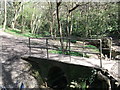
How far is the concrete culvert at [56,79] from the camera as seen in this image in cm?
885

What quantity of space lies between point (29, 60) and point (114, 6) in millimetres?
11189

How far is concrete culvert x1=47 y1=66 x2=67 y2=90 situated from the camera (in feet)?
29.0

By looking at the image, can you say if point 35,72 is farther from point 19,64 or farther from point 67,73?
point 67,73

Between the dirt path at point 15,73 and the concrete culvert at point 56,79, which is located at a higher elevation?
the dirt path at point 15,73

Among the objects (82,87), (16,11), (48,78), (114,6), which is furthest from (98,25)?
(82,87)

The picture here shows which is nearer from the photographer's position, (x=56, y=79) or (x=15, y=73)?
(x=15, y=73)

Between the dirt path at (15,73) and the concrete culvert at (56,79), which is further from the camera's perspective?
the concrete culvert at (56,79)

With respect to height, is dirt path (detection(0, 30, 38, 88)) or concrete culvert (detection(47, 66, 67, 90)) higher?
dirt path (detection(0, 30, 38, 88))

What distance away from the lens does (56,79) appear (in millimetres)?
9297

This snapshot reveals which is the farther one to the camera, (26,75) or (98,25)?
(98,25)

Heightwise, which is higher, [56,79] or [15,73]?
[15,73]

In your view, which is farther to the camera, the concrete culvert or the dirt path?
the concrete culvert

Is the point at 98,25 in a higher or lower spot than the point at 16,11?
lower

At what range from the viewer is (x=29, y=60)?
30.0 feet
